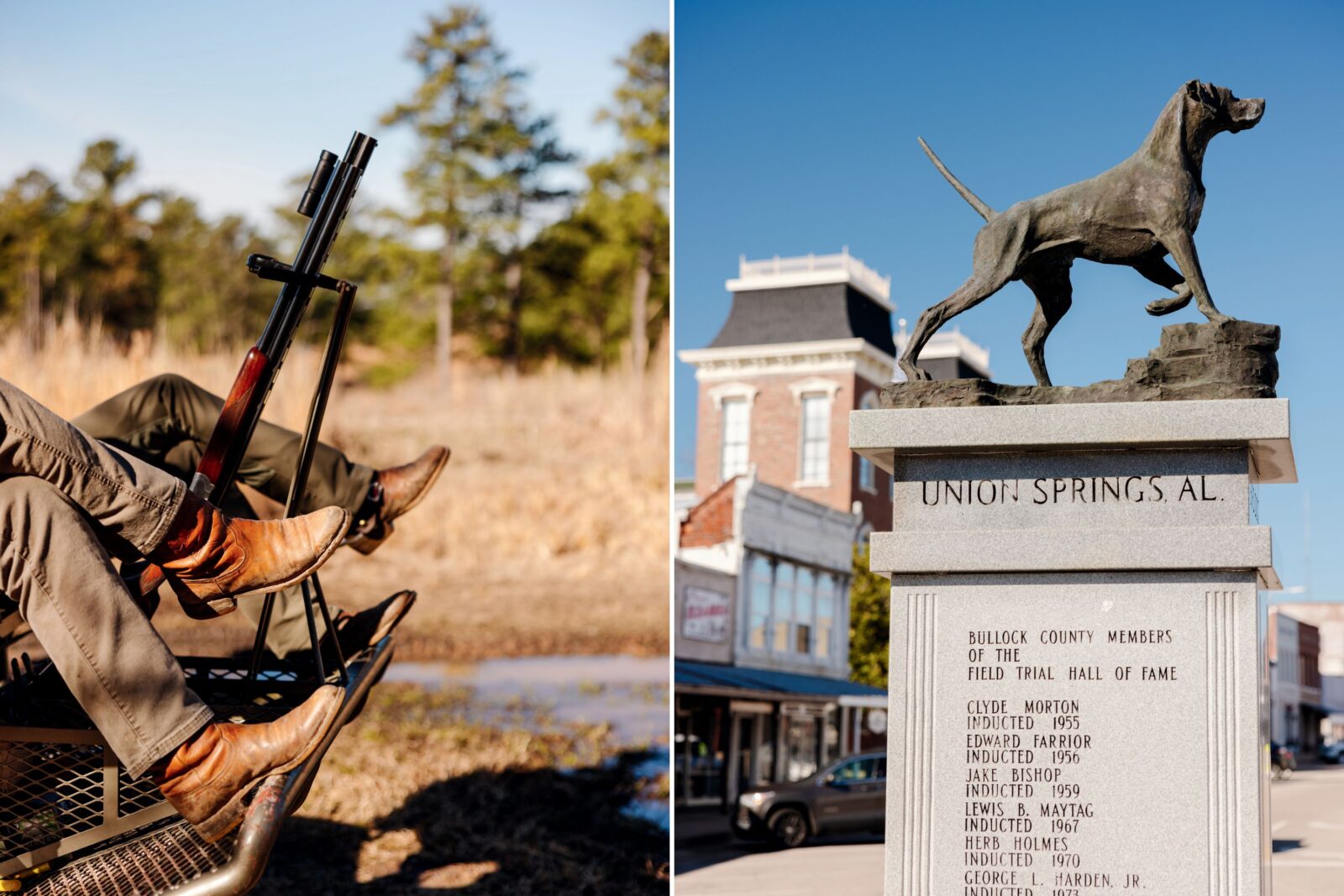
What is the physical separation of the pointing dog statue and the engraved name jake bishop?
0.51 m

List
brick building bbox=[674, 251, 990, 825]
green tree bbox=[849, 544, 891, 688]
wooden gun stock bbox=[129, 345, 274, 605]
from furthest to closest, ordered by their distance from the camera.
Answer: green tree bbox=[849, 544, 891, 688]
brick building bbox=[674, 251, 990, 825]
wooden gun stock bbox=[129, 345, 274, 605]

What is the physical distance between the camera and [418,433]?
60.5ft

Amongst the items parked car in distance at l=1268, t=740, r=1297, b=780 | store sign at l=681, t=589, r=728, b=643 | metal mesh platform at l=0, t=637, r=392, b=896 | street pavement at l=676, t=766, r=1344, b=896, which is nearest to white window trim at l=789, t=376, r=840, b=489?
store sign at l=681, t=589, r=728, b=643

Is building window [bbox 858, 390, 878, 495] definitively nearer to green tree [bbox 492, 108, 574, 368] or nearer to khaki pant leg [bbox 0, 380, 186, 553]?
green tree [bbox 492, 108, 574, 368]

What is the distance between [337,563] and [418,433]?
3.88m

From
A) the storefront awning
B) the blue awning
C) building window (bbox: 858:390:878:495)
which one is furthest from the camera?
building window (bbox: 858:390:878:495)

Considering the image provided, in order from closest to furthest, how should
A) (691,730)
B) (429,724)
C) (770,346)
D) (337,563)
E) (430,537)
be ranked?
(429,724)
(337,563)
(430,537)
(691,730)
(770,346)

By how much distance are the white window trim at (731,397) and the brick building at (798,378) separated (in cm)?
2

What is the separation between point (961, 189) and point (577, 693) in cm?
695

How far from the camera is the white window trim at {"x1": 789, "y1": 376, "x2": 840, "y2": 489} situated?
109 feet

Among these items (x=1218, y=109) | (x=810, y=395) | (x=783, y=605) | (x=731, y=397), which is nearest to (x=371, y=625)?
(x=1218, y=109)

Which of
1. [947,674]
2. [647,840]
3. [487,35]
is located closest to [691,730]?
[487,35]

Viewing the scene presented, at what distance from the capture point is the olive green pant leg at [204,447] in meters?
5.44

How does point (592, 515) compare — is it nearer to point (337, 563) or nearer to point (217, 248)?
point (337, 563)
